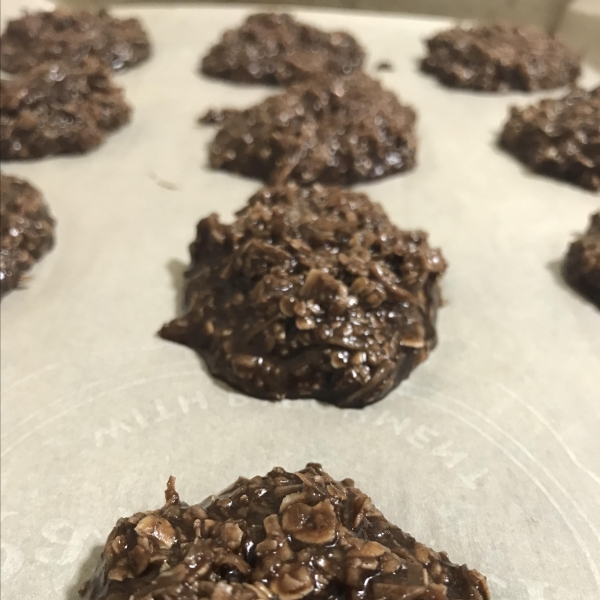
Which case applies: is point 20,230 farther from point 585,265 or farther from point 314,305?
point 585,265

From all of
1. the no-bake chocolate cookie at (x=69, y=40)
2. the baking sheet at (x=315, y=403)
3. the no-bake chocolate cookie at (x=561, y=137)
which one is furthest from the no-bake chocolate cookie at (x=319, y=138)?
the no-bake chocolate cookie at (x=69, y=40)

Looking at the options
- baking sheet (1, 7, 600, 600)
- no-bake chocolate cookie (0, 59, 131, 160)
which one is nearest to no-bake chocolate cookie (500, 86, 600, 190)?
baking sheet (1, 7, 600, 600)

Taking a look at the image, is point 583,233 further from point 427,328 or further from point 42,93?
point 42,93

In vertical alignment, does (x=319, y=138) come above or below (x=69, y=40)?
above

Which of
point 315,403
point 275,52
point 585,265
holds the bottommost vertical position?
point 315,403

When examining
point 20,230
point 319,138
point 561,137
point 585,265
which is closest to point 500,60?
point 561,137

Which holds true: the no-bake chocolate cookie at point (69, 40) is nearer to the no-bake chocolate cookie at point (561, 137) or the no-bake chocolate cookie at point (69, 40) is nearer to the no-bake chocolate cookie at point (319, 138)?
the no-bake chocolate cookie at point (319, 138)

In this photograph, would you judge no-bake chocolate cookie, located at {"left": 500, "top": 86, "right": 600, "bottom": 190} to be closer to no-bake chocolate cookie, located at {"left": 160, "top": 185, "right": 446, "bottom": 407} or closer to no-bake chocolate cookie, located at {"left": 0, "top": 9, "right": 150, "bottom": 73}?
no-bake chocolate cookie, located at {"left": 160, "top": 185, "right": 446, "bottom": 407}
